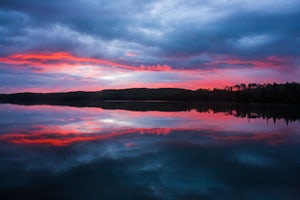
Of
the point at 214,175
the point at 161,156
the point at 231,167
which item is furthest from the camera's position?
the point at 161,156

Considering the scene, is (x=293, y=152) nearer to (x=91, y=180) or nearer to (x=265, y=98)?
(x=91, y=180)

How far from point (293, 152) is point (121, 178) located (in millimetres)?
11007

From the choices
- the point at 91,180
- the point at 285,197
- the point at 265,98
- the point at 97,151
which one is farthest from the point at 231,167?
the point at 265,98

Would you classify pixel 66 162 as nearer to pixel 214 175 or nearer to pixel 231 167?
pixel 214 175

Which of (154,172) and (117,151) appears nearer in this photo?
(154,172)

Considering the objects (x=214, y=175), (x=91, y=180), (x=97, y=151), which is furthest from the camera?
(x=97, y=151)

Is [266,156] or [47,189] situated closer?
[47,189]

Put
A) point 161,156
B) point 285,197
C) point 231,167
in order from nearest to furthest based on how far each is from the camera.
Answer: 1. point 285,197
2. point 231,167
3. point 161,156

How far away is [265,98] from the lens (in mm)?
99375

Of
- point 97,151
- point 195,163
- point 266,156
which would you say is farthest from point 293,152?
point 97,151

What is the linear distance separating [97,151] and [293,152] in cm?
1187

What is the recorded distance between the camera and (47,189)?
28.1 feet

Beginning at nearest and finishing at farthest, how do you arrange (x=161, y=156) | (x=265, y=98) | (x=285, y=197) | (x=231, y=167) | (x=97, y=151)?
(x=285, y=197) → (x=231, y=167) → (x=161, y=156) → (x=97, y=151) → (x=265, y=98)

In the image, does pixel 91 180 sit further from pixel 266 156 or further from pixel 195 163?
pixel 266 156
